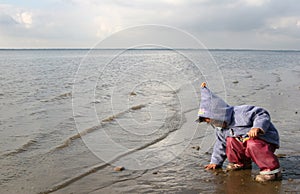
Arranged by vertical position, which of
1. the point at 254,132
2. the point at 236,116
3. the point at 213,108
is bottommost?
the point at 254,132

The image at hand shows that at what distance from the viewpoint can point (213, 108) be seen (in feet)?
16.3

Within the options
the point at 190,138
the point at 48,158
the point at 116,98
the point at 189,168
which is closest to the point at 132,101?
the point at 116,98

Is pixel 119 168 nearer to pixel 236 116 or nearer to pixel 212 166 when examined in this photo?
pixel 212 166

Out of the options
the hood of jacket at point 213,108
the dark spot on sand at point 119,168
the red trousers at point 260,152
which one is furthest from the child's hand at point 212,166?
the dark spot on sand at point 119,168

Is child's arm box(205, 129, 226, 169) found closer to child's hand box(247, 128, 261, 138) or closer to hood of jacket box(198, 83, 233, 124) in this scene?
hood of jacket box(198, 83, 233, 124)

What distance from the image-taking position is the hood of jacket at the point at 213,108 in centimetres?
498

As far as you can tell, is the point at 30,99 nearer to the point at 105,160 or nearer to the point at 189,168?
the point at 105,160

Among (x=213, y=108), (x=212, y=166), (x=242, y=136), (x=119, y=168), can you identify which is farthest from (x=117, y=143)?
(x=242, y=136)

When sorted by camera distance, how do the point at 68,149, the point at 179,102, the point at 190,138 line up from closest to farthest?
1. the point at 68,149
2. the point at 190,138
3. the point at 179,102

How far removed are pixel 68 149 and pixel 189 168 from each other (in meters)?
2.59

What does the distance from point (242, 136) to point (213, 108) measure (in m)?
0.61

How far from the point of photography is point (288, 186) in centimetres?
458

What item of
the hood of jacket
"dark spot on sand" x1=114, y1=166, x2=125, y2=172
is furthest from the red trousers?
"dark spot on sand" x1=114, y1=166, x2=125, y2=172

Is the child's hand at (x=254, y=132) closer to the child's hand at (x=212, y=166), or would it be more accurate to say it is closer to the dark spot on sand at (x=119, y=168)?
the child's hand at (x=212, y=166)
